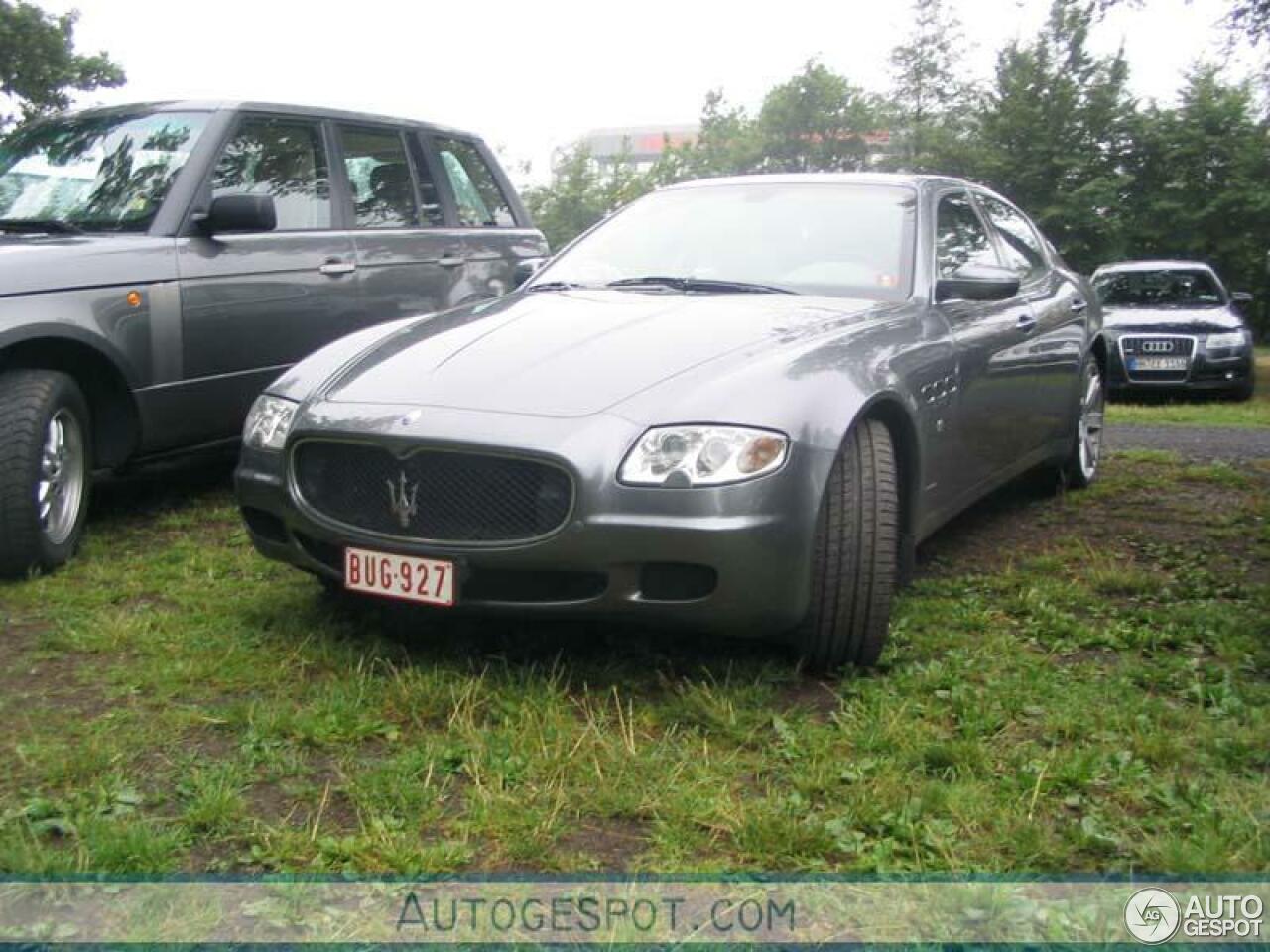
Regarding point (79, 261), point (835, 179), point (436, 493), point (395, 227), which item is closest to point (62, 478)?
point (79, 261)

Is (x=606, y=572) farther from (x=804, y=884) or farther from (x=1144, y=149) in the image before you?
(x=1144, y=149)

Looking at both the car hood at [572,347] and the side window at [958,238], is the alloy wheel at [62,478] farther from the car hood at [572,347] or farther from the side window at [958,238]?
the side window at [958,238]

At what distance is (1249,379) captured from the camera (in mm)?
12438

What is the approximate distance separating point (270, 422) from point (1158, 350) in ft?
34.3

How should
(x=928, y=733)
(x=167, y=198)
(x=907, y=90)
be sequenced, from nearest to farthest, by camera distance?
(x=928, y=733)
(x=167, y=198)
(x=907, y=90)

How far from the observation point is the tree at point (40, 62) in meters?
18.5

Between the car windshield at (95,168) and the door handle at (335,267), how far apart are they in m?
0.74

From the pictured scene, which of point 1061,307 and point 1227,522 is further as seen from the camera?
point 1061,307

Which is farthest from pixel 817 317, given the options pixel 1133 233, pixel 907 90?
pixel 907 90

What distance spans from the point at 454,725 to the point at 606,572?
498 mm

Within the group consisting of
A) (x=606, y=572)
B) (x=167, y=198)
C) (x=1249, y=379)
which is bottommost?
(x=1249, y=379)

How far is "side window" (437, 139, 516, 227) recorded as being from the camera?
264 inches

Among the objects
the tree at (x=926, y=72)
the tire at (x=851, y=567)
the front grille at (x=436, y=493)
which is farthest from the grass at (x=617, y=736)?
the tree at (x=926, y=72)

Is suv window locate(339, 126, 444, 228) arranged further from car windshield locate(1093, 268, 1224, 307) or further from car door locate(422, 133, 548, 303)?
car windshield locate(1093, 268, 1224, 307)
